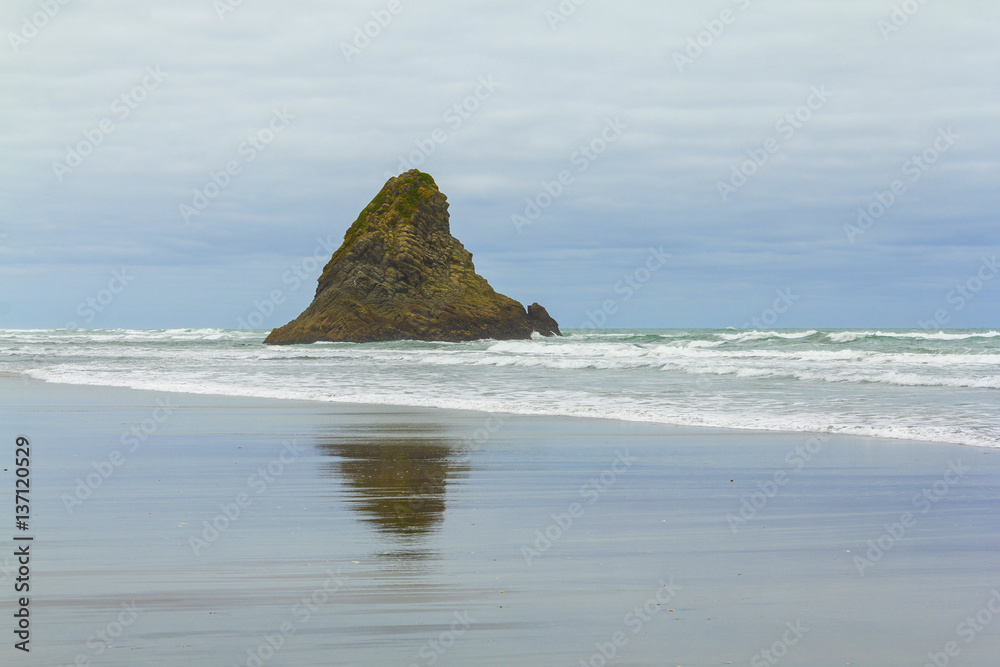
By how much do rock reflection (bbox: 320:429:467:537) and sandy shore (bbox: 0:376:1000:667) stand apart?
0.16 ft

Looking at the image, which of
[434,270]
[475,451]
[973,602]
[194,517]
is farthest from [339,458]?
[434,270]

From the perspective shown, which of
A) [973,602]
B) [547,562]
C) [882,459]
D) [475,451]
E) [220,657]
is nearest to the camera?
[220,657]

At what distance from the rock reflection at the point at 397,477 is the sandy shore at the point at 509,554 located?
1.9 inches

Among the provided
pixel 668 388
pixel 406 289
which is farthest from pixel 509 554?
pixel 406 289

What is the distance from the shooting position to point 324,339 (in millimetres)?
58844

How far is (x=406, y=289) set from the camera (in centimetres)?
6188

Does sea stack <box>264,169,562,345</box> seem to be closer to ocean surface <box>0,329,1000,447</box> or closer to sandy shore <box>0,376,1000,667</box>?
ocean surface <box>0,329,1000,447</box>

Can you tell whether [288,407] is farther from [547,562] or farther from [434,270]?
[434,270]

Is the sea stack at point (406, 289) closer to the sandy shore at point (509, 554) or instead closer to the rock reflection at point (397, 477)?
the rock reflection at point (397, 477)

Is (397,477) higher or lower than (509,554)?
lower

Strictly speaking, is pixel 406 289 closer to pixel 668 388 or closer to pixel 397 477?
pixel 668 388

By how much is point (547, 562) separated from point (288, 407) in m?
11.3

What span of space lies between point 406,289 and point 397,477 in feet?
177

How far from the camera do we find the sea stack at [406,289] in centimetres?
5953
